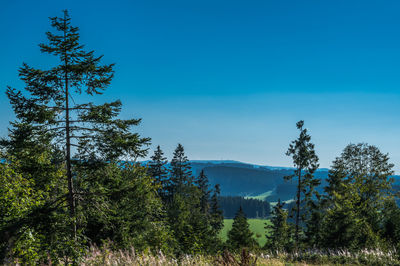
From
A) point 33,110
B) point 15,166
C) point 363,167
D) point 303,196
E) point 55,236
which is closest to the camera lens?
point 55,236

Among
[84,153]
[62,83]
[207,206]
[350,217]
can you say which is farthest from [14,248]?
[207,206]

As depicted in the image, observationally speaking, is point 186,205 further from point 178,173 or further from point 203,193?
point 203,193

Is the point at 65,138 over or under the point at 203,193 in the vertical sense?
over

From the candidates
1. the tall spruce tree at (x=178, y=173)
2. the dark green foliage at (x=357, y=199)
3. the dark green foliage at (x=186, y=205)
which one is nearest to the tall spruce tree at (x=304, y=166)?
the dark green foliage at (x=357, y=199)

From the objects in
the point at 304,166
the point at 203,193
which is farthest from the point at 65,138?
the point at 203,193

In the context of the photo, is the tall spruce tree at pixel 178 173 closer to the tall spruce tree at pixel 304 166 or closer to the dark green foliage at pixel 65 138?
the tall spruce tree at pixel 304 166

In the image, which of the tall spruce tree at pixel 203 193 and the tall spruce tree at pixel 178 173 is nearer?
the tall spruce tree at pixel 178 173

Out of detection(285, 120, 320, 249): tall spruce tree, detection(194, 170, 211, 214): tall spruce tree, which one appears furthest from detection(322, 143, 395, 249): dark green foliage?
detection(194, 170, 211, 214): tall spruce tree

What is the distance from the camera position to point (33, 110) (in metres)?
9.38

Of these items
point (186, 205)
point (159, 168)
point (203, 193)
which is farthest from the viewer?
point (203, 193)

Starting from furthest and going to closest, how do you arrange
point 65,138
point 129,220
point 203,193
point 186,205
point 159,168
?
point 203,193
point 159,168
point 186,205
point 129,220
point 65,138

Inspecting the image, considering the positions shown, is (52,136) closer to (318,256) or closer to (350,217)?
(318,256)

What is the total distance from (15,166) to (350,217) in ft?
79.4

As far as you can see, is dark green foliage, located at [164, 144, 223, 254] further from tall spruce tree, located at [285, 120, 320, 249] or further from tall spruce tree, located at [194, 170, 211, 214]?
tall spruce tree, located at [285, 120, 320, 249]
